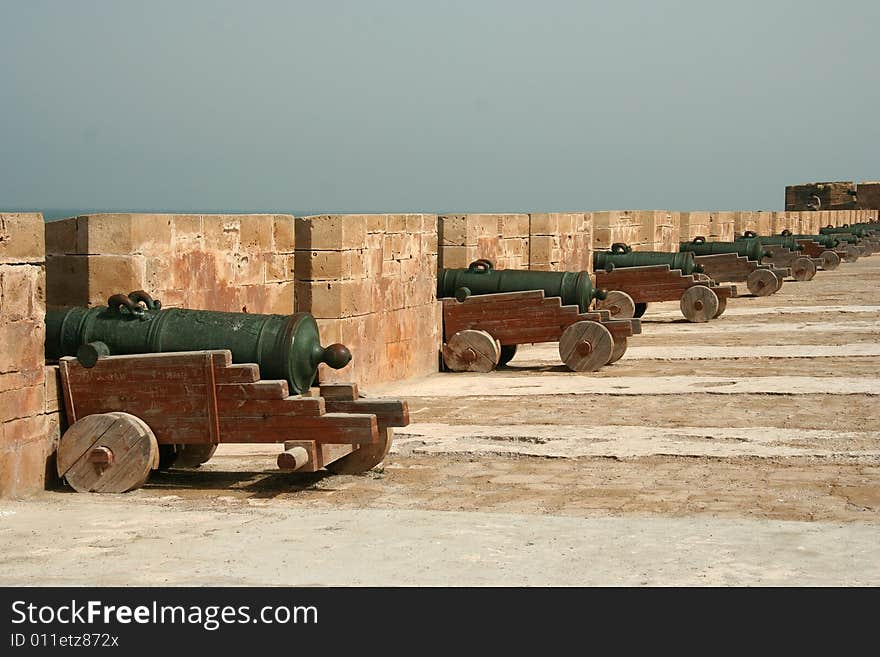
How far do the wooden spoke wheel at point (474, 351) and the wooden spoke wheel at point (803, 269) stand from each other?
42.1 ft

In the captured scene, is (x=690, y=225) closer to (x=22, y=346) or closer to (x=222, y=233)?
(x=222, y=233)

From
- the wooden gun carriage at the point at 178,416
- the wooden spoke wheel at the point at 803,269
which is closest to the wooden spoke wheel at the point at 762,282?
the wooden spoke wheel at the point at 803,269

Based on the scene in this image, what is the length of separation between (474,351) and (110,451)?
566 centimetres

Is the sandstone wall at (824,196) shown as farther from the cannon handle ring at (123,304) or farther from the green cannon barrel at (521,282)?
the cannon handle ring at (123,304)

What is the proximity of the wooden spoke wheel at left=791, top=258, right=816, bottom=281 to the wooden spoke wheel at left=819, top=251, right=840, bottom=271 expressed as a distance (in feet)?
10.5

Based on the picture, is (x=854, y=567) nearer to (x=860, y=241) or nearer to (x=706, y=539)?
(x=706, y=539)

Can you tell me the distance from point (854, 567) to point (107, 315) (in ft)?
12.8

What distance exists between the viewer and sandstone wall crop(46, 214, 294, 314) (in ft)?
27.1

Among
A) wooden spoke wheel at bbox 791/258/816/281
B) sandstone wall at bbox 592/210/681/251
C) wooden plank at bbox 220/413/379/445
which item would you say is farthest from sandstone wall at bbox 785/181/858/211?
wooden plank at bbox 220/413/379/445

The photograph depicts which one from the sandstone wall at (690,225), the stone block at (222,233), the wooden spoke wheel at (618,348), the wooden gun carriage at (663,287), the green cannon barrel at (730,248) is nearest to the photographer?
the stone block at (222,233)

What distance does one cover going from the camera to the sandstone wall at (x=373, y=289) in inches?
415

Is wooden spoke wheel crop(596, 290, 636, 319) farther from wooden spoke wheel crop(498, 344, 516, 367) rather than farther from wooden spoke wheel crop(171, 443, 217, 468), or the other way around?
wooden spoke wheel crop(171, 443, 217, 468)

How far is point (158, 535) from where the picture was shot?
5637mm

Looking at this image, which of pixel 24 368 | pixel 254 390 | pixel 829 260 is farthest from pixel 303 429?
pixel 829 260
